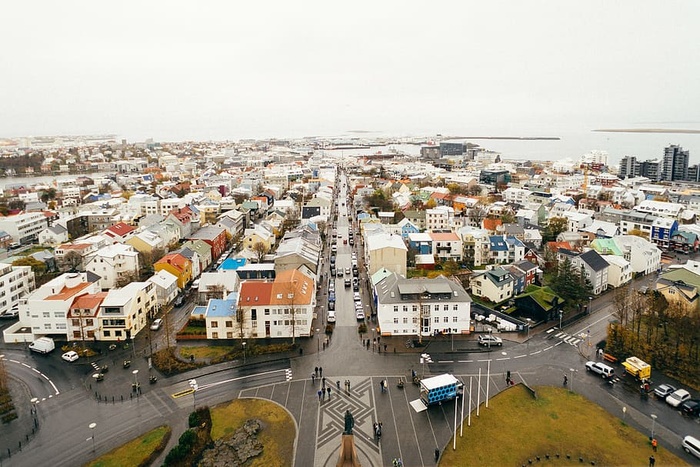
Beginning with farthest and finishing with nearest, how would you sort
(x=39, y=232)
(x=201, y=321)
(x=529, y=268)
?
(x=39, y=232) < (x=529, y=268) < (x=201, y=321)

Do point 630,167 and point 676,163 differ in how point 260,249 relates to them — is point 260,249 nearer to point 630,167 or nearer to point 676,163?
point 676,163

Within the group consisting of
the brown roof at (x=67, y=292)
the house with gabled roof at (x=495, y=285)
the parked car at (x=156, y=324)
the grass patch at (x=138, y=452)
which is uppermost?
the brown roof at (x=67, y=292)

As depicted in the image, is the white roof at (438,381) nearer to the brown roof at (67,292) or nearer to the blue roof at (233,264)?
the blue roof at (233,264)

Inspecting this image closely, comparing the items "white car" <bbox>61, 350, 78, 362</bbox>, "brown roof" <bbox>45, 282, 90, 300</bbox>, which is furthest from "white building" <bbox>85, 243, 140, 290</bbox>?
"white car" <bbox>61, 350, 78, 362</bbox>

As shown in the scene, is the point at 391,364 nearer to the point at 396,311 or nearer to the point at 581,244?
the point at 396,311

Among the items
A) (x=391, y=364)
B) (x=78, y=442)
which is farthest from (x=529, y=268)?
(x=78, y=442)

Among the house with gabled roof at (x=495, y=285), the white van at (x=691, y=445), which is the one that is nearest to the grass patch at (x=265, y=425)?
the white van at (x=691, y=445)
